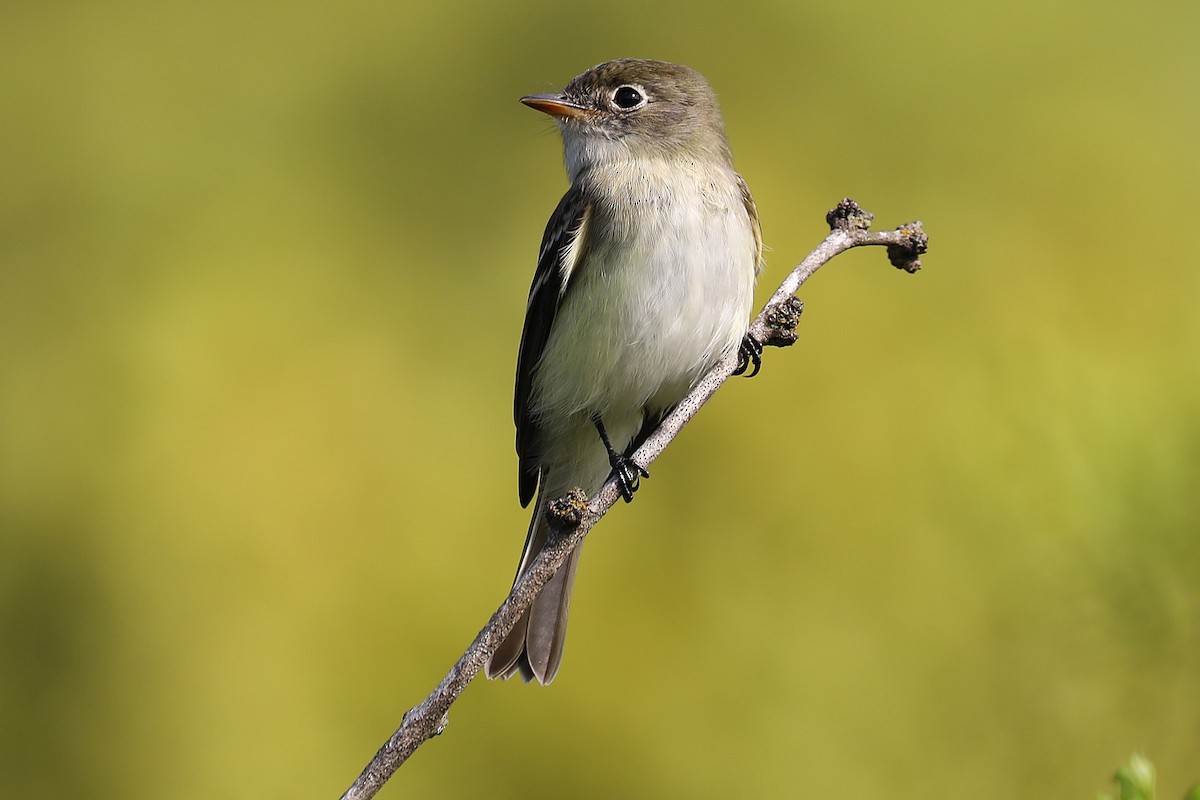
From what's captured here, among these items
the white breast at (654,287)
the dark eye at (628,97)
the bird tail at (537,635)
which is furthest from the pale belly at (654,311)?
the dark eye at (628,97)

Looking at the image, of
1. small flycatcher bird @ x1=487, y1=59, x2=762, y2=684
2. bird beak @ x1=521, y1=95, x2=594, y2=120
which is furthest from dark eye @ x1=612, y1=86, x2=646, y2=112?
bird beak @ x1=521, y1=95, x2=594, y2=120

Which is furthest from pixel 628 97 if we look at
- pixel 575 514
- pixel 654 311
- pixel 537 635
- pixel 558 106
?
pixel 575 514

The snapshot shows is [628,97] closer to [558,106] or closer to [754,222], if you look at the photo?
[558,106]

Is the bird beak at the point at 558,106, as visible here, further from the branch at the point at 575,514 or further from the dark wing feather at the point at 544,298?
the branch at the point at 575,514

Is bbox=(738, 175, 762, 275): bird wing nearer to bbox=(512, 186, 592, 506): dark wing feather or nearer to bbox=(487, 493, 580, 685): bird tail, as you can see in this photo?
bbox=(512, 186, 592, 506): dark wing feather

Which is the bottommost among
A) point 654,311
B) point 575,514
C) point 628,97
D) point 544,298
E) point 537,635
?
point 537,635

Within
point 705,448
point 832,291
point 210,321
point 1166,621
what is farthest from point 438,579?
point 1166,621
